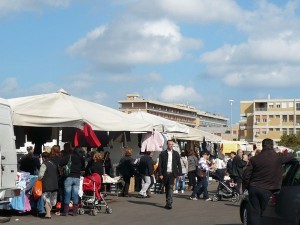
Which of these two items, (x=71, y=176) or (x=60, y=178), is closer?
(x=71, y=176)

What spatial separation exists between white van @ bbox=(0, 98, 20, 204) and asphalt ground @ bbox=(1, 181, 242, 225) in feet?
3.82

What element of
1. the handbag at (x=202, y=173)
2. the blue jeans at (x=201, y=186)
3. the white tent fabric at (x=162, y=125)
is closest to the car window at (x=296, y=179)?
the handbag at (x=202, y=173)

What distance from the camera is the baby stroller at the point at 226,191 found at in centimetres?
1952

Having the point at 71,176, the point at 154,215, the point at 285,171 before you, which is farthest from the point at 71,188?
the point at 285,171

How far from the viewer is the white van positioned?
1163cm

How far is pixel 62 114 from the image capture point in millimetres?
14805

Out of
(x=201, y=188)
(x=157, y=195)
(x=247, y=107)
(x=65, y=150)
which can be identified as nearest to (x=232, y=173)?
(x=201, y=188)

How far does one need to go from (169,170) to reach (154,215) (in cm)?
178

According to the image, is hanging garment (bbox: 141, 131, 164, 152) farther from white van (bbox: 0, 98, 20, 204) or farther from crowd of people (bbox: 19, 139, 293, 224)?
white van (bbox: 0, 98, 20, 204)

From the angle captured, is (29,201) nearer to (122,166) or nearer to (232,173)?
(122,166)

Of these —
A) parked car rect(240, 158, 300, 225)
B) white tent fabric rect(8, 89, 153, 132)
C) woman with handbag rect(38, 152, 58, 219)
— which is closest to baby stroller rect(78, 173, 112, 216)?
woman with handbag rect(38, 152, 58, 219)

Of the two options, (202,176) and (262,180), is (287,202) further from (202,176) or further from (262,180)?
(202,176)

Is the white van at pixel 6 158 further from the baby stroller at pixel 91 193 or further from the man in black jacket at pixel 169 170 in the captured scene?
the man in black jacket at pixel 169 170

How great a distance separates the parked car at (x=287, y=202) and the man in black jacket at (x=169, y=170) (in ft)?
20.5
